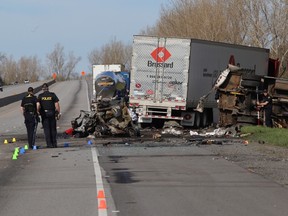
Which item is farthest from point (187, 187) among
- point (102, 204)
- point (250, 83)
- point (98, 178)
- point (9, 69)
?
point (9, 69)

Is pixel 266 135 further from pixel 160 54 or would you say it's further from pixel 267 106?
pixel 160 54

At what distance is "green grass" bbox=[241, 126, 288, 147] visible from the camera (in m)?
17.8

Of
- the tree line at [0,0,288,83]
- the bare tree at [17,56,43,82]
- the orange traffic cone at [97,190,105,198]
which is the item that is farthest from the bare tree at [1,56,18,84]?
the orange traffic cone at [97,190,105,198]

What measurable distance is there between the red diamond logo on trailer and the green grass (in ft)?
15.6

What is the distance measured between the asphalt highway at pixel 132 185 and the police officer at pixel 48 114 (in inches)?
50.1

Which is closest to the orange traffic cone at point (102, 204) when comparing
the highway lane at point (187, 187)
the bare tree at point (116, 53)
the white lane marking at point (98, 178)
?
the white lane marking at point (98, 178)

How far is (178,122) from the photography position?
1001 inches

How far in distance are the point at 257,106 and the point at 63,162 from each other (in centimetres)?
1163

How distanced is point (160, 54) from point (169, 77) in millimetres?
1068

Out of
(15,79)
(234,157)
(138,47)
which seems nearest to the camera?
(234,157)

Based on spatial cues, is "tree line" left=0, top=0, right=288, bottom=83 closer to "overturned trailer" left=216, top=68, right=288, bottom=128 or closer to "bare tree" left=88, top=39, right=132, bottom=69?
"overturned trailer" left=216, top=68, right=288, bottom=128

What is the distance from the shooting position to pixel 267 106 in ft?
74.3

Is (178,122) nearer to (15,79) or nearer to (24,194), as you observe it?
(24,194)

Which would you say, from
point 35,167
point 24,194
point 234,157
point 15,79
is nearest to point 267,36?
point 234,157
